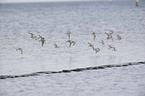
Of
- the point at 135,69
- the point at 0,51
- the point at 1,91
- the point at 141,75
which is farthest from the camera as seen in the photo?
the point at 0,51

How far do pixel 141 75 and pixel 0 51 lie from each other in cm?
1036

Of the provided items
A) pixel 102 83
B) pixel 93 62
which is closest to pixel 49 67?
pixel 93 62

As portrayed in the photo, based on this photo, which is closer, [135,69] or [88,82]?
[88,82]

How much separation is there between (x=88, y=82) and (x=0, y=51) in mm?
9566

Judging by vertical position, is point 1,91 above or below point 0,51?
below

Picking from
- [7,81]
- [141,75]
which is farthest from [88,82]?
[7,81]

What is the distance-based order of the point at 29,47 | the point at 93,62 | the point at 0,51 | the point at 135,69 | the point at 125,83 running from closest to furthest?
the point at 125,83 → the point at 135,69 → the point at 93,62 → the point at 0,51 → the point at 29,47

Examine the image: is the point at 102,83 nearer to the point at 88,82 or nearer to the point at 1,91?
the point at 88,82

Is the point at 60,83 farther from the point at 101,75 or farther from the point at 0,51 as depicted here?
the point at 0,51

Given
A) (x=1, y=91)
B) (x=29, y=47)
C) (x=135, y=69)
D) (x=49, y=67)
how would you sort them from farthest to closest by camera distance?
(x=29, y=47)
(x=49, y=67)
(x=135, y=69)
(x=1, y=91)

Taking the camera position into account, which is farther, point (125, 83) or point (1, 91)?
point (125, 83)

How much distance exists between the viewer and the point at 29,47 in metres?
21.3

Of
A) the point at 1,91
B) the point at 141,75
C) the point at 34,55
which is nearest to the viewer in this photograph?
the point at 1,91

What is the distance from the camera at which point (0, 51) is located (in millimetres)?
19531
